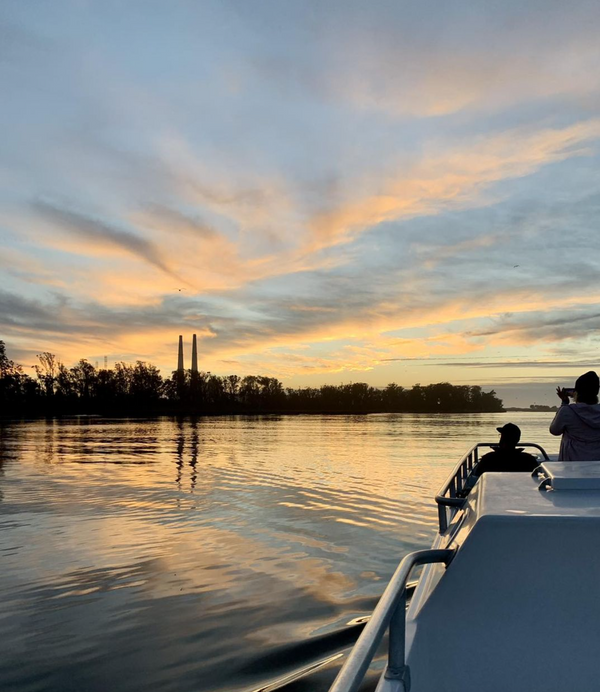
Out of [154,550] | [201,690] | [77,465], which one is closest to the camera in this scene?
[201,690]

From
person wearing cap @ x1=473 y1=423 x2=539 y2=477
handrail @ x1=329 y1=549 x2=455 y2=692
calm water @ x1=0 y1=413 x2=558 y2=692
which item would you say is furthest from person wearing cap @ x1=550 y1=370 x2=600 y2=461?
handrail @ x1=329 y1=549 x2=455 y2=692

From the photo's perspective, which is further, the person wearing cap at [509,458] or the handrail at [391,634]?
the person wearing cap at [509,458]

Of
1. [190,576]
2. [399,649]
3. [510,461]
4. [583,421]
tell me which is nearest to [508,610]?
[399,649]

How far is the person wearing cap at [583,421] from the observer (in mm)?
6836

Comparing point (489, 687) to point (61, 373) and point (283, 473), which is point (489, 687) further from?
point (61, 373)

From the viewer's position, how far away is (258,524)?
44.2ft

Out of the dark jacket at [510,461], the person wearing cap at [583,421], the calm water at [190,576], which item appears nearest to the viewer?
the calm water at [190,576]

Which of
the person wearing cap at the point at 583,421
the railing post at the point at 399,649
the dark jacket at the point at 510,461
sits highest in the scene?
the person wearing cap at the point at 583,421

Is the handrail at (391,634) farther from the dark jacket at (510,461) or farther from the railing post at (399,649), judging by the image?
the dark jacket at (510,461)

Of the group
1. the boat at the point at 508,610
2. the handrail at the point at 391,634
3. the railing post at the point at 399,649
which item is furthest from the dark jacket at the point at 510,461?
the railing post at the point at 399,649

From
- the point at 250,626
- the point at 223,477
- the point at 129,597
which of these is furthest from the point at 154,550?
the point at 223,477

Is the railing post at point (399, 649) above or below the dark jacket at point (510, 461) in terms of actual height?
below

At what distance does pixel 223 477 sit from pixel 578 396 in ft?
59.3

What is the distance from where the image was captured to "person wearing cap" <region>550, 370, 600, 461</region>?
684 cm
